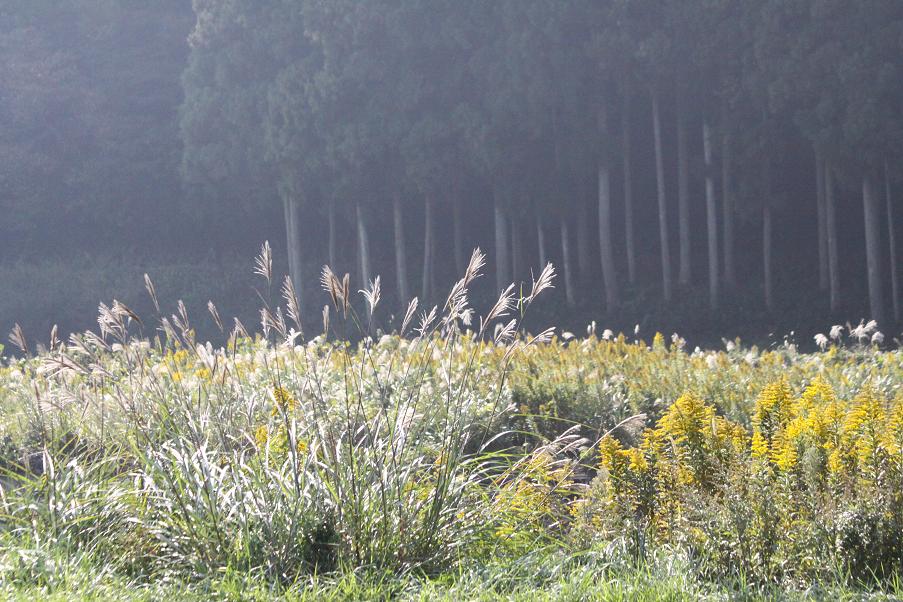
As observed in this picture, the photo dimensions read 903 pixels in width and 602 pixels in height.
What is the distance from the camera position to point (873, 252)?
19.1m

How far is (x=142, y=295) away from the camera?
26797mm

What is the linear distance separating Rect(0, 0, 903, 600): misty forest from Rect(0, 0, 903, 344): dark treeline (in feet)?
0.30

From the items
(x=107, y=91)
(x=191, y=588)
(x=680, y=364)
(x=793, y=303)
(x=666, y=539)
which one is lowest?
(x=793, y=303)

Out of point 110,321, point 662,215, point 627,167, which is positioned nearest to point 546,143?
A: point 627,167

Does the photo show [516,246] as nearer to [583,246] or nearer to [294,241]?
[583,246]

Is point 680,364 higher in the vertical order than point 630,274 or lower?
higher

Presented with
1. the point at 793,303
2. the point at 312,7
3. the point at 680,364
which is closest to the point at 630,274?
the point at 793,303

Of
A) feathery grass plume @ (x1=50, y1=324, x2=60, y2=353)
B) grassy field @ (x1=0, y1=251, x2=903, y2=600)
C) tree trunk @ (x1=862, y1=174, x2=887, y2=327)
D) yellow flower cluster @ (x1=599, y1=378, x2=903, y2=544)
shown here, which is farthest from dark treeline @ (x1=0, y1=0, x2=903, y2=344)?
feathery grass plume @ (x1=50, y1=324, x2=60, y2=353)

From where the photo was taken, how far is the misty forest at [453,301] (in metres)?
3.82

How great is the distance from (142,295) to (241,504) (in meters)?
24.2

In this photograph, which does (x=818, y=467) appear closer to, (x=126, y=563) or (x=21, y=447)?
(x=126, y=563)

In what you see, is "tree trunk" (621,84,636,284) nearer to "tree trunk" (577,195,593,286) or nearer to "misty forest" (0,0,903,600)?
"misty forest" (0,0,903,600)

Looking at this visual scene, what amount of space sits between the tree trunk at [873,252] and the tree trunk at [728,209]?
3192mm

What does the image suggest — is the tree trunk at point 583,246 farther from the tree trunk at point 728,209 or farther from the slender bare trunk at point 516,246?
the tree trunk at point 728,209
